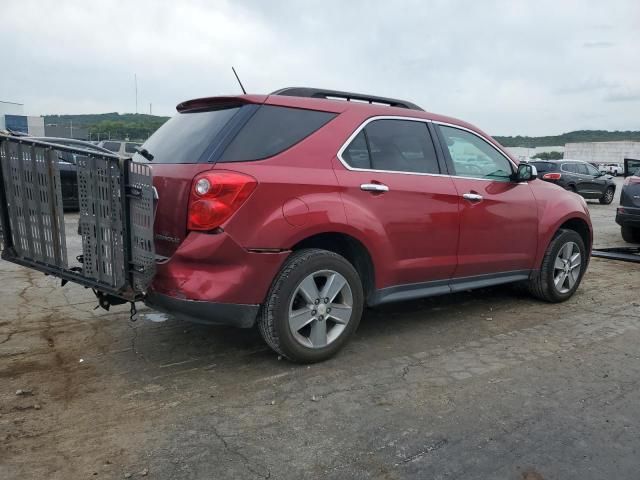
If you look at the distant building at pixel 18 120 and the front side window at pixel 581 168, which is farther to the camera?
the distant building at pixel 18 120

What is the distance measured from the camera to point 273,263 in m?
3.39

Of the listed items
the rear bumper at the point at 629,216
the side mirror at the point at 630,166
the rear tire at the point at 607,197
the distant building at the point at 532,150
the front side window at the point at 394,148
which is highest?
the front side window at the point at 394,148

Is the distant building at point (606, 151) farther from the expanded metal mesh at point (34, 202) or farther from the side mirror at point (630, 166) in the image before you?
the expanded metal mesh at point (34, 202)

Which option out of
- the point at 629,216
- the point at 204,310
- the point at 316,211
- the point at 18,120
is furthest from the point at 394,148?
the point at 18,120

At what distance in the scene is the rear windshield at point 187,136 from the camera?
3.47 metres

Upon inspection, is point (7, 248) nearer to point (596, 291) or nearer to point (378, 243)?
point (378, 243)

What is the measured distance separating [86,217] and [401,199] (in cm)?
213

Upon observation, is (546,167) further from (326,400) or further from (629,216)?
(326,400)

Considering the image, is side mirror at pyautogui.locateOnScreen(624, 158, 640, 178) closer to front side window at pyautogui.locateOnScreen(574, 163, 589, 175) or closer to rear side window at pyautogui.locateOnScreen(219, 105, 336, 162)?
rear side window at pyautogui.locateOnScreen(219, 105, 336, 162)

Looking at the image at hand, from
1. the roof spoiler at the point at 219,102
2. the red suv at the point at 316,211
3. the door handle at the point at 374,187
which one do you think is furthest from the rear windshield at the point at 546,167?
the roof spoiler at the point at 219,102

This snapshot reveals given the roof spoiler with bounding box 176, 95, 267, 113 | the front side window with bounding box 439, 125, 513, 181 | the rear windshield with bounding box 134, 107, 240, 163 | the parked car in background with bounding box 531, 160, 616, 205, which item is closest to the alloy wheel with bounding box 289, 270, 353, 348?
the rear windshield with bounding box 134, 107, 240, 163

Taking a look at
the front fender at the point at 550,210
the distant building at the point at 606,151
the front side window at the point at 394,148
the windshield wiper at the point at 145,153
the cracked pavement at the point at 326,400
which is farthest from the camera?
the distant building at the point at 606,151

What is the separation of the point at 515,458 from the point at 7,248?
342 centimetres

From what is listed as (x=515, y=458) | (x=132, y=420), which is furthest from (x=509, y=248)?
(x=132, y=420)
